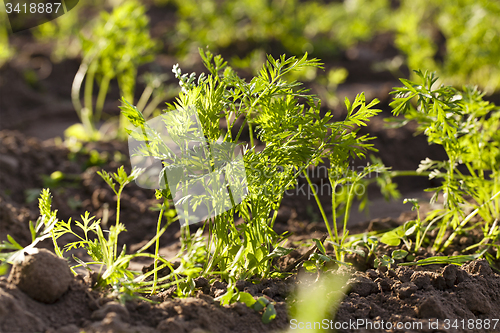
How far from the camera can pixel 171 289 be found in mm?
1604

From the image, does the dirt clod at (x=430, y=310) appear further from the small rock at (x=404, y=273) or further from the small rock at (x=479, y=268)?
the small rock at (x=479, y=268)

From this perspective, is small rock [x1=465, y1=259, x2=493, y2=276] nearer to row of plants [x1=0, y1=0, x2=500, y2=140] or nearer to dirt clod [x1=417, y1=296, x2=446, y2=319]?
dirt clod [x1=417, y1=296, x2=446, y2=319]

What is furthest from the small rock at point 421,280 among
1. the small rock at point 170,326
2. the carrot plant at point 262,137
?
the small rock at point 170,326

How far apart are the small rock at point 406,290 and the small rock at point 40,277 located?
3.98ft

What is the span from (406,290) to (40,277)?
1.31 meters

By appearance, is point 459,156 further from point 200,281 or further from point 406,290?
point 200,281

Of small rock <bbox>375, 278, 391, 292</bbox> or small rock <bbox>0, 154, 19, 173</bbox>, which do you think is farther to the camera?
small rock <bbox>0, 154, 19, 173</bbox>

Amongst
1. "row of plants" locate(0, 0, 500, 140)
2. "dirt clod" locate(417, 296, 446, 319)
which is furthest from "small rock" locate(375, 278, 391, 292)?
"row of plants" locate(0, 0, 500, 140)

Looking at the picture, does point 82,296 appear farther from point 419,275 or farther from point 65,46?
point 65,46

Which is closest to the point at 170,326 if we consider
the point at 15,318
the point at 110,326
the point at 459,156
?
the point at 110,326

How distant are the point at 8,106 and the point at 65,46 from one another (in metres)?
1.81

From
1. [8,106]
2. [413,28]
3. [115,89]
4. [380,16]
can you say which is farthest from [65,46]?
[380,16]

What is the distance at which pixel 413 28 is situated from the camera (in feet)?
15.5

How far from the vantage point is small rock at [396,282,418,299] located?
1579mm
